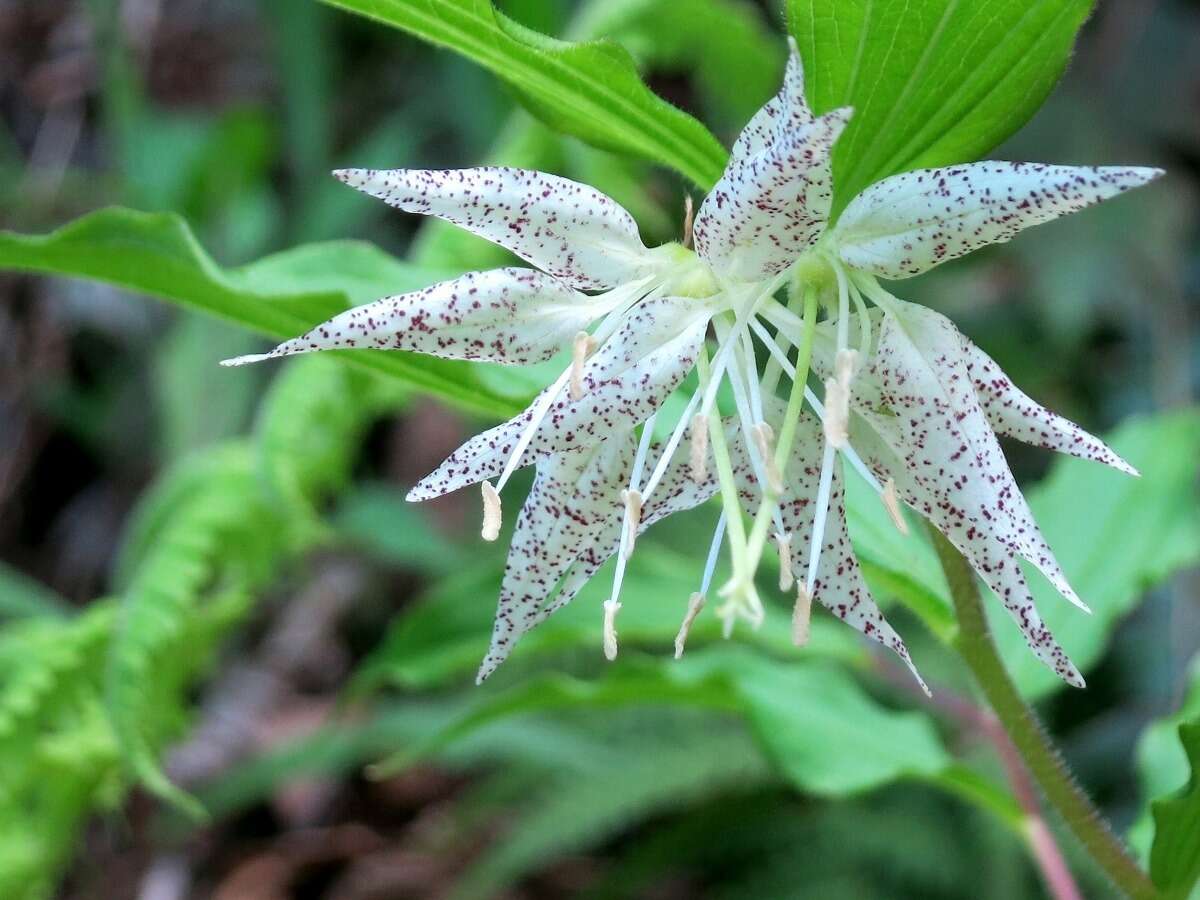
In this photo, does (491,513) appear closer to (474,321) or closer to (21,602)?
(474,321)

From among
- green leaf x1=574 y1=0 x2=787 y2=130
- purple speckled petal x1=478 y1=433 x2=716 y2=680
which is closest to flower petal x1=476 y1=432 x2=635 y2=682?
purple speckled petal x1=478 y1=433 x2=716 y2=680

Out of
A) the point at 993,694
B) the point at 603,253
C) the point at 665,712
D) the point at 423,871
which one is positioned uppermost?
the point at 603,253

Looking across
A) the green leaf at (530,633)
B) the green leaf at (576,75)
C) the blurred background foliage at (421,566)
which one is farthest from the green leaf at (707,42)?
the green leaf at (576,75)

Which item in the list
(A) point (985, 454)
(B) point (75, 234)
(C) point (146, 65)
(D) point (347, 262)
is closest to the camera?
(A) point (985, 454)

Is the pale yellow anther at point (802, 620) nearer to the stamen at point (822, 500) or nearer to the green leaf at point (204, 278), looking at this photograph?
the stamen at point (822, 500)

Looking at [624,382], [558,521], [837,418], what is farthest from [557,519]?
[837,418]

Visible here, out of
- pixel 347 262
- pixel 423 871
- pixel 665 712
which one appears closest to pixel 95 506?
pixel 423 871

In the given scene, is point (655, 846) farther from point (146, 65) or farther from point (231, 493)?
point (146, 65)

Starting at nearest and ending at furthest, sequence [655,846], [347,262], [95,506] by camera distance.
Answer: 1. [347,262]
2. [655,846]
3. [95,506]
